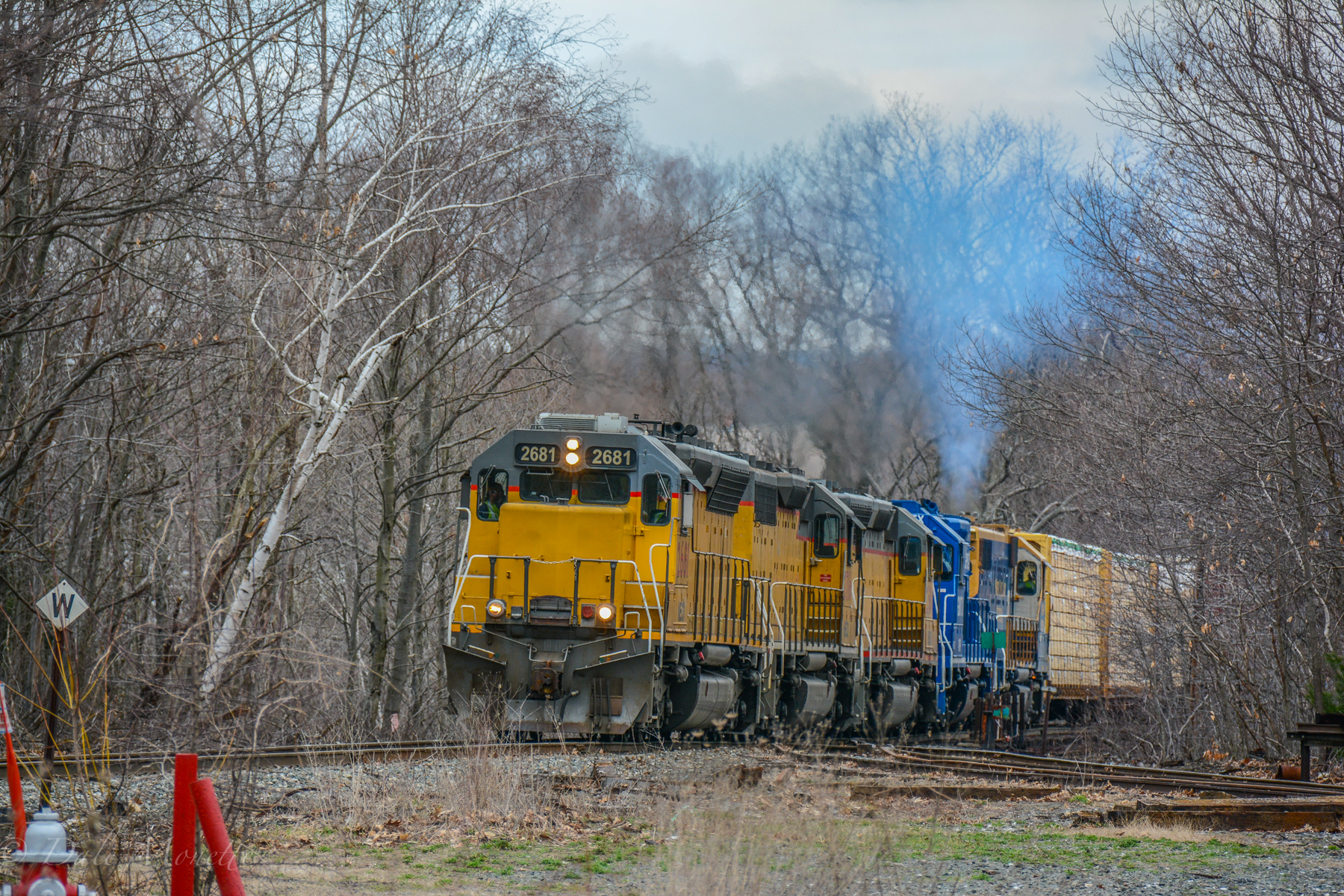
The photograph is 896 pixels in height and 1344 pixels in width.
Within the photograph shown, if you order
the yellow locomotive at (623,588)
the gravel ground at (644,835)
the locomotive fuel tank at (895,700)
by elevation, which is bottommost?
the gravel ground at (644,835)

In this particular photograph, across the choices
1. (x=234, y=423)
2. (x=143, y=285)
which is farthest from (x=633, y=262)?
(x=143, y=285)

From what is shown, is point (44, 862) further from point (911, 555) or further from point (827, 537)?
point (911, 555)

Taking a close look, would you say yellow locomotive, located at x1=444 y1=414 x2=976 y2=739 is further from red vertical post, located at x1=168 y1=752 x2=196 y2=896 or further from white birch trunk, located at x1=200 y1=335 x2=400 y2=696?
red vertical post, located at x1=168 y1=752 x2=196 y2=896

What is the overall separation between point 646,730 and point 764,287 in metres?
16.7

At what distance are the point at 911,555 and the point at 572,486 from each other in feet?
22.2

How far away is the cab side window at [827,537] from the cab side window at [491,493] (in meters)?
4.69

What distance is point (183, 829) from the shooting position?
4406 millimetres

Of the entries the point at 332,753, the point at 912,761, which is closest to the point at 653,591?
the point at 912,761

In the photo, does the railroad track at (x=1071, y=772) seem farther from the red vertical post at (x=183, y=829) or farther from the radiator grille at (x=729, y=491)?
the red vertical post at (x=183, y=829)

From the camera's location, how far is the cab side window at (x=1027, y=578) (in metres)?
22.7

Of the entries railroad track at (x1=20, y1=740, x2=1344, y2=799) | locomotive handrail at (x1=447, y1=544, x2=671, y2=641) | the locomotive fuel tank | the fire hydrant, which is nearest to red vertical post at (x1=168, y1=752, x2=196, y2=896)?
the fire hydrant

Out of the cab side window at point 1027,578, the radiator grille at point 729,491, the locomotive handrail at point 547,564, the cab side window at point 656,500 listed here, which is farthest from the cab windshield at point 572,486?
the cab side window at point 1027,578

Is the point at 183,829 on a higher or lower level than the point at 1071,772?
higher

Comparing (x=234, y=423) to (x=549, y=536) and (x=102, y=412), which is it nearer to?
(x=102, y=412)
